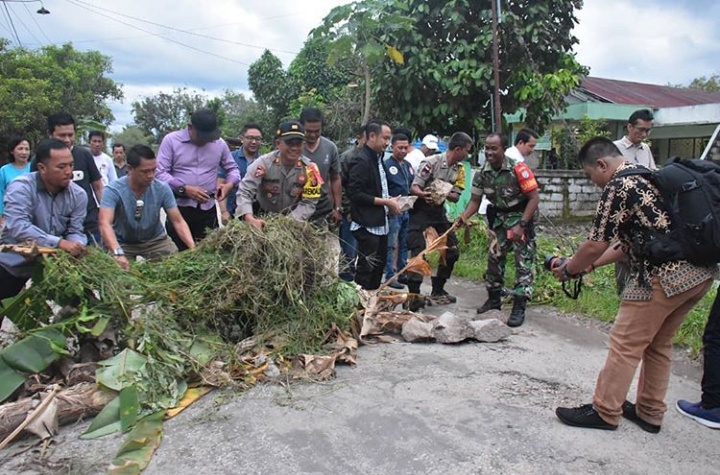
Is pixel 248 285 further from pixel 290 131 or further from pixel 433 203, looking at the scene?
pixel 433 203

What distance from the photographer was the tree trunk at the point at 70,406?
9.75 feet

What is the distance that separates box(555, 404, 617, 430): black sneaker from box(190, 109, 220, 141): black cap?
3.83 meters

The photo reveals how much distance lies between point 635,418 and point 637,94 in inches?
798

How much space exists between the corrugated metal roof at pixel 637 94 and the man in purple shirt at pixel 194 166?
14.1 m

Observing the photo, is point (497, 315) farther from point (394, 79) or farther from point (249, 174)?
point (394, 79)

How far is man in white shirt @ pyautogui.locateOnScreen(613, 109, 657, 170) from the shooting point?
579 cm

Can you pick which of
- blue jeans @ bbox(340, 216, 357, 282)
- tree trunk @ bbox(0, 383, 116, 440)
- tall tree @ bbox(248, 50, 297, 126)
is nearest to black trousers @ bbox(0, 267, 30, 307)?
tree trunk @ bbox(0, 383, 116, 440)

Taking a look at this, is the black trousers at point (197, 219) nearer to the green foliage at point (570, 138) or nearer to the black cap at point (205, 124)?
the black cap at point (205, 124)

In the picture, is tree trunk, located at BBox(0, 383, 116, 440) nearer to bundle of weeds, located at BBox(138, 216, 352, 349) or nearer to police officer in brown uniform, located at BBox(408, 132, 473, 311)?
bundle of weeds, located at BBox(138, 216, 352, 349)

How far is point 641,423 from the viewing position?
3303 millimetres

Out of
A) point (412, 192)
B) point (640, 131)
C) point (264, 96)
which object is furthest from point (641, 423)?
point (264, 96)

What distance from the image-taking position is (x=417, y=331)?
4.66 metres

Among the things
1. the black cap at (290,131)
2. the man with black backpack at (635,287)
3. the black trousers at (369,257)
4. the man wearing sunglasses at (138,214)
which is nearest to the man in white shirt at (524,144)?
the black trousers at (369,257)

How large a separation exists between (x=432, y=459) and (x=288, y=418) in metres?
0.89
